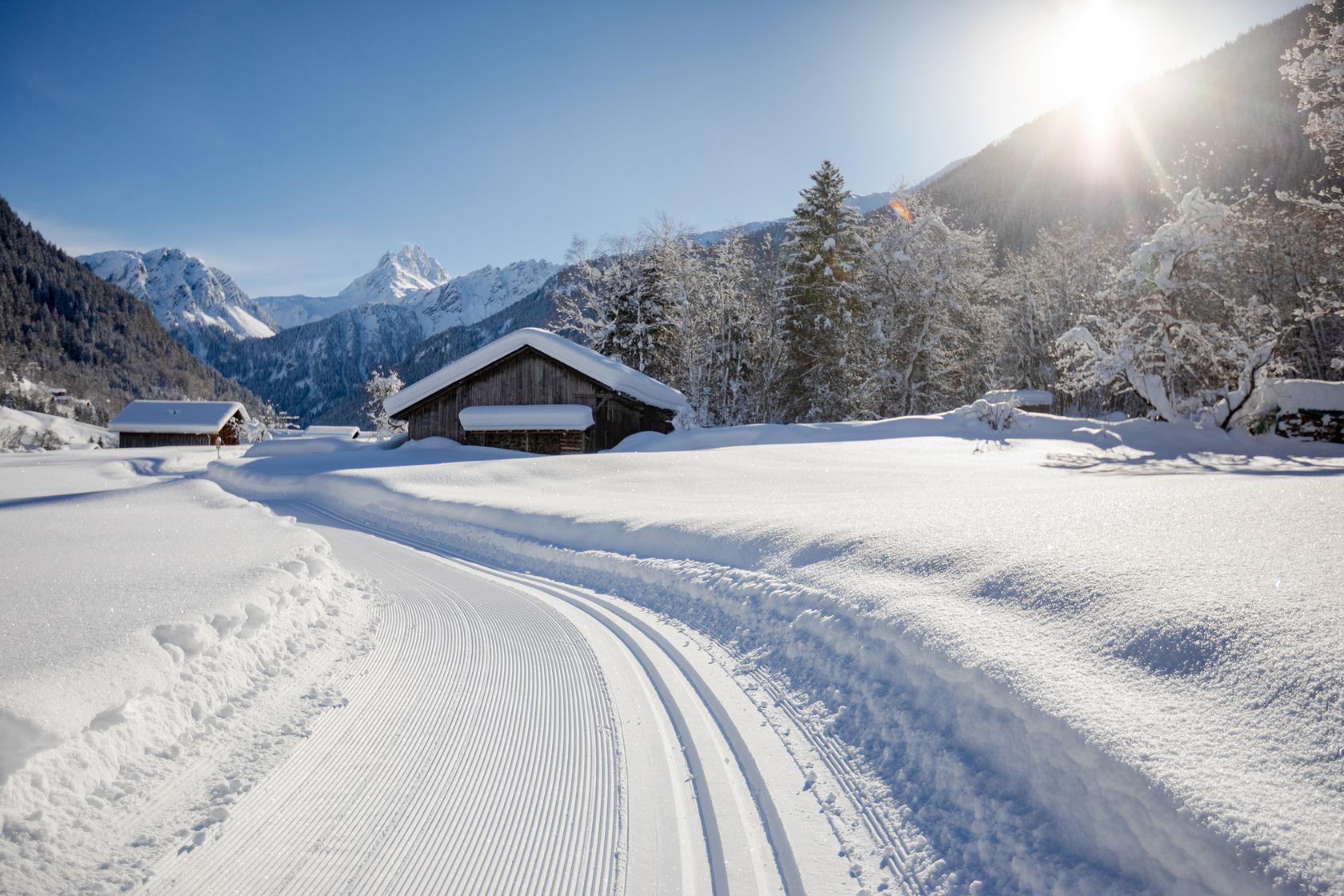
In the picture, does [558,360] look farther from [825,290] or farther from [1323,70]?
[1323,70]

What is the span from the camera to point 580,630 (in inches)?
230

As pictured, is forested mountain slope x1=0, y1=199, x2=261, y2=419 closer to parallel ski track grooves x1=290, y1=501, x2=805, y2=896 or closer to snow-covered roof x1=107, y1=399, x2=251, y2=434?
snow-covered roof x1=107, y1=399, x2=251, y2=434

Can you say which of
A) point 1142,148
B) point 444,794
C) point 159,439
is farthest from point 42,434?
point 1142,148

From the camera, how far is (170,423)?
61906 millimetres

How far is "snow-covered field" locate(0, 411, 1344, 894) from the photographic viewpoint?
249 centimetres

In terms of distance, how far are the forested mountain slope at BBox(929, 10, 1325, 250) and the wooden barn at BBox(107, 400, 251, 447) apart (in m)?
74.8

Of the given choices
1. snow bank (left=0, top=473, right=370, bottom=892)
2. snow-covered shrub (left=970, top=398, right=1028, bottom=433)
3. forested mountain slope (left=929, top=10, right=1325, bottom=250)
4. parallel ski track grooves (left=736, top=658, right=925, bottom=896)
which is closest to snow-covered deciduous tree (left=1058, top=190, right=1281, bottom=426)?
snow-covered shrub (left=970, top=398, right=1028, bottom=433)

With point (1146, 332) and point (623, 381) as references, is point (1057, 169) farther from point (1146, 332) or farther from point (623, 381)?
point (623, 381)

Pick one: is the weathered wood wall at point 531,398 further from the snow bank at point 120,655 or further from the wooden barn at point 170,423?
the wooden barn at point 170,423

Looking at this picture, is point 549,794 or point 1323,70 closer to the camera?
point 549,794

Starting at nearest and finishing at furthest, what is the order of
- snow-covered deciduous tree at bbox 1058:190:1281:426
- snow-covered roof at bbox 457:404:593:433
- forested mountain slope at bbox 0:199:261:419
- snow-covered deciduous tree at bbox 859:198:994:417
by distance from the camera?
snow-covered deciduous tree at bbox 1058:190:1281:426, snow-covered roof at bbox 457:404:593:433, snow-covered deciduous tree at bbox 859:198:994:417, forested mountain slope at bbox 0:199:261:419

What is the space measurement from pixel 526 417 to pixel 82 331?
178 metres

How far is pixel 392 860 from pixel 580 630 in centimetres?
322

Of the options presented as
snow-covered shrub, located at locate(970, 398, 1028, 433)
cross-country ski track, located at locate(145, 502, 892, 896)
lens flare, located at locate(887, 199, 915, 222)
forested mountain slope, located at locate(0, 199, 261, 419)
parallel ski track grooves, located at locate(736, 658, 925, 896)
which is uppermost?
forested mountain slope, located at locate(0, 199, 261, 419)
